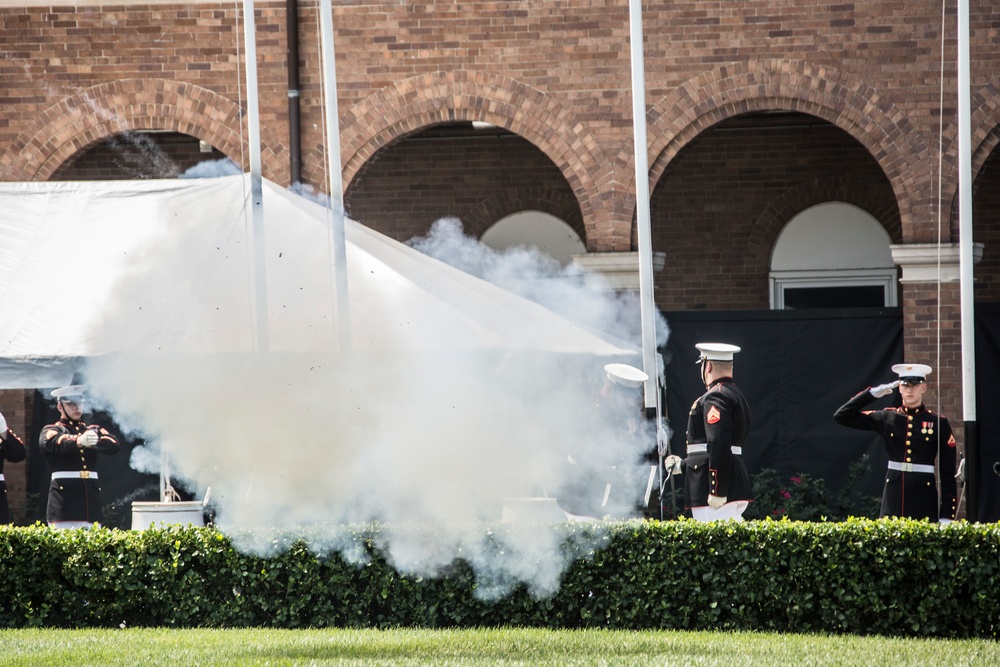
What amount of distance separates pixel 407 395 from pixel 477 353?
1.45 ft

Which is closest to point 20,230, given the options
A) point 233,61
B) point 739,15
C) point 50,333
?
point 50,333

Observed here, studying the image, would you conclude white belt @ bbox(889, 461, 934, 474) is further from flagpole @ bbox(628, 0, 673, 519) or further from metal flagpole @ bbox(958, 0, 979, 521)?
flagpole @ bbox(628, 0, 673, 519)

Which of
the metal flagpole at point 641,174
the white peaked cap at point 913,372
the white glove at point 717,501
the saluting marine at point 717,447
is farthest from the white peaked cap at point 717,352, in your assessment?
the white peaked cap at point 913,372

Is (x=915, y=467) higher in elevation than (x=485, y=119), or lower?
lower

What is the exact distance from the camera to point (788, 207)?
13781 mm

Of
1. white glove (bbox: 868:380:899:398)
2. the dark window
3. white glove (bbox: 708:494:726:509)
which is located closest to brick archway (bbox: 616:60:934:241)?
the dark window

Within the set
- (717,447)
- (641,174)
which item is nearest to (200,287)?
(641,174)

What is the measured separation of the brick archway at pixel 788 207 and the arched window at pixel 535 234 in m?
1.79

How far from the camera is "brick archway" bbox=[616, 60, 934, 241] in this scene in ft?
37.3

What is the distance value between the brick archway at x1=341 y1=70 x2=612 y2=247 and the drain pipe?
411 mm

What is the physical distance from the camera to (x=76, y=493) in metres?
9.81

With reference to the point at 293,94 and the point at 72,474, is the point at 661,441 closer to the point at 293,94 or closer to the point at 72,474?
the point at 72,474

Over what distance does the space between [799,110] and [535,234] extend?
349 centimetres

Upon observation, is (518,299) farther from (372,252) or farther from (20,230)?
(20,230)
